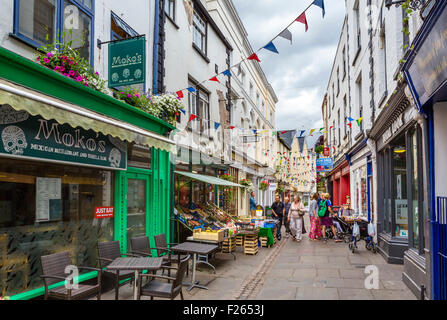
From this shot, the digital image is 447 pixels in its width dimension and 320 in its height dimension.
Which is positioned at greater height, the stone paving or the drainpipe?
the drainpipe

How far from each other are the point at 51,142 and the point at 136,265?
2.23m

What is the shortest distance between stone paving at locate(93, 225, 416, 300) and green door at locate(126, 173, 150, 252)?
1.30 metres

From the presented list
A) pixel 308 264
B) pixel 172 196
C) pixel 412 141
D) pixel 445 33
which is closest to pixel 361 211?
pixel 308 264

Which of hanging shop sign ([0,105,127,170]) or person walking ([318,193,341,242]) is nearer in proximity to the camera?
Result: hanging shop sign ([0,105,127,170])

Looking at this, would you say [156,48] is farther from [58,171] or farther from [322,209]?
[322,209]

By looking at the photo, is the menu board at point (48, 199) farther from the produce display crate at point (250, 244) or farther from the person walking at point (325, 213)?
the person walking at point (325, 213)

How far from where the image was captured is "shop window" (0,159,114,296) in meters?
4.60

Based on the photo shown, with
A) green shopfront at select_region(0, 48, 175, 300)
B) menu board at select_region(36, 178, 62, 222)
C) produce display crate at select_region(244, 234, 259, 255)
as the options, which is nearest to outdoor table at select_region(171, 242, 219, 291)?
green shopfront at select_region(0, 48, 175, 300)

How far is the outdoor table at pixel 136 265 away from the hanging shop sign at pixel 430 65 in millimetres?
4467

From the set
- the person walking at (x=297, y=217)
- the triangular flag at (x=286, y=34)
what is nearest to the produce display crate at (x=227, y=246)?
the person walking at (x=297, y=217)

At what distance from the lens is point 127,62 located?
21.6ft

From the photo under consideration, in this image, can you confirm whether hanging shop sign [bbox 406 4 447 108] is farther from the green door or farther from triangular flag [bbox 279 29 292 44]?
the green door

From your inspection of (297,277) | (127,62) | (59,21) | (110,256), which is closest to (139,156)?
(127,62)
